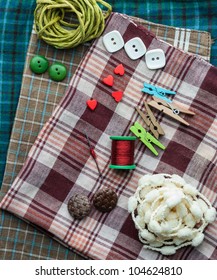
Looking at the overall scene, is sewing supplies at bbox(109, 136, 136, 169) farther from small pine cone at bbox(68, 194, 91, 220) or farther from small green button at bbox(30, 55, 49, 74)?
small green button at bbox(30, 55, 49, 74)

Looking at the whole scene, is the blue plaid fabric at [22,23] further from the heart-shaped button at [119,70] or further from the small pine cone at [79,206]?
the small pine cone at [79,206]

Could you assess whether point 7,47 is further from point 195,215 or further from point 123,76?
point 195,215

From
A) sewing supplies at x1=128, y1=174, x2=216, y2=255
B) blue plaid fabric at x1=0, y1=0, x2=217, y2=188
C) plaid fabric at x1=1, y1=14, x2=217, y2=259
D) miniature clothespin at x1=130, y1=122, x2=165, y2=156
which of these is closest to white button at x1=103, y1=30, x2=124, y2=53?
plaid fabric at x1=1, y1=14, x2=217, y2=259

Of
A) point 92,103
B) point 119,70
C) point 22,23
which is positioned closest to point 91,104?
point 92,103

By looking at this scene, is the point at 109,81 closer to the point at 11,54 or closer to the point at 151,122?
the point at 151,122

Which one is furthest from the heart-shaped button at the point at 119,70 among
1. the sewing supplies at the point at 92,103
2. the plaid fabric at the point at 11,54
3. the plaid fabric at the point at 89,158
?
the plaid fabric at the point at 11,54

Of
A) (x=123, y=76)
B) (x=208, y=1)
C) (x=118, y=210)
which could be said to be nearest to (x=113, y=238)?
(x=118, y=210)

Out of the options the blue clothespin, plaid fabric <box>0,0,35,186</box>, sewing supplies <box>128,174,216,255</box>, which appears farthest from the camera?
plaid fabric <box>0,0,35,186</box>
